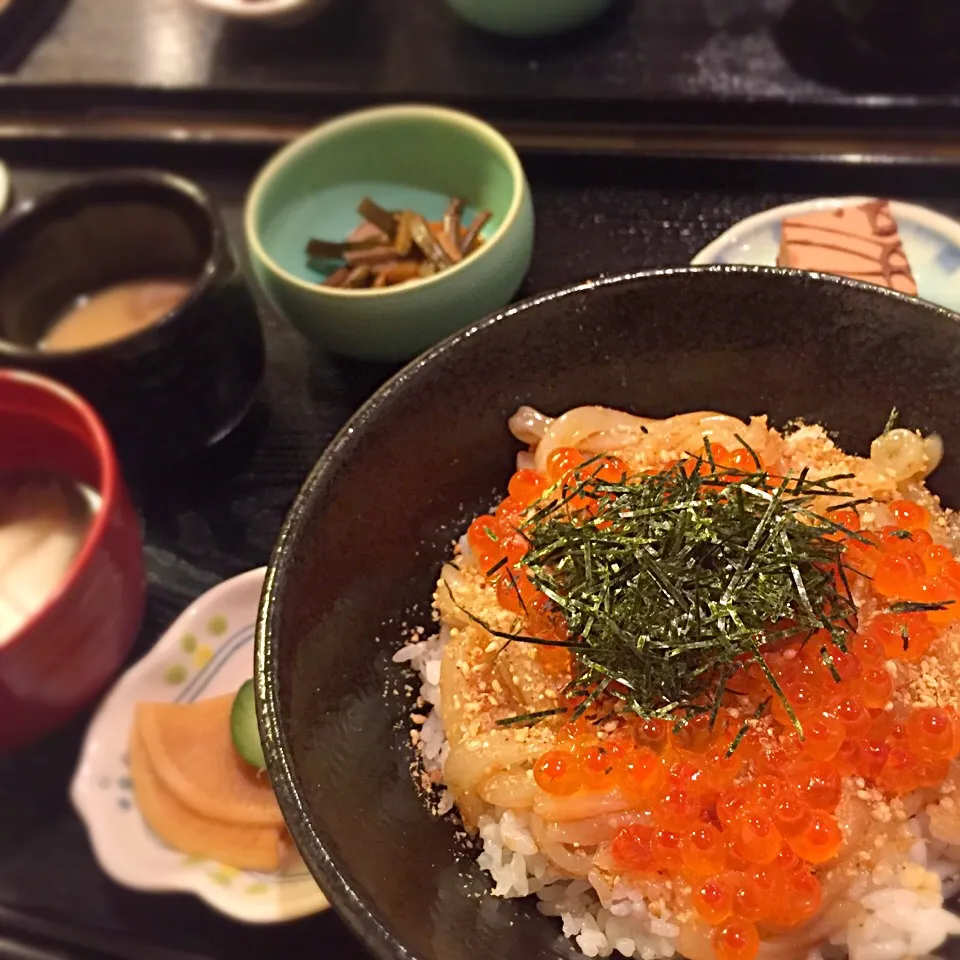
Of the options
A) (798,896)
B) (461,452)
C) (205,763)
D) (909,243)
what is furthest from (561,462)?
(909,243)

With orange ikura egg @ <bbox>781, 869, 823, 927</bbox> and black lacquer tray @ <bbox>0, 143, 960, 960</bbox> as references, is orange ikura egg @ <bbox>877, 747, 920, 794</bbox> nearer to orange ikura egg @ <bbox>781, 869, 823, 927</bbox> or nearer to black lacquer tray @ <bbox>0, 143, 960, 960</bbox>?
orange ikura egg @ <bbox>781, 869, 823, 927</bbox>

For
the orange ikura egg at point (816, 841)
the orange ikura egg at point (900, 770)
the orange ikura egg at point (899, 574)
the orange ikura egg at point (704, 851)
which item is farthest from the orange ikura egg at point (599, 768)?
the orange ikura egg at point (899, 574)

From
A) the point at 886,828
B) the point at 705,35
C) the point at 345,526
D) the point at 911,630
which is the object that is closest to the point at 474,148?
the point at 705,35

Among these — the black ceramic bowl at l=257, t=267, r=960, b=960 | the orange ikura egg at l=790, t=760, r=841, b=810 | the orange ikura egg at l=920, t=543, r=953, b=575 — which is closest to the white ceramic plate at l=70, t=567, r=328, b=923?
the black ceramic bowl at l=257, t=267, r=960, b=960

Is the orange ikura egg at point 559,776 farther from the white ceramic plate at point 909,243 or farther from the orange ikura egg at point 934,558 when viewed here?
the white ceramic plate at point 909,243

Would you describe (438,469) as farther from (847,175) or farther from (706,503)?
(847,175)

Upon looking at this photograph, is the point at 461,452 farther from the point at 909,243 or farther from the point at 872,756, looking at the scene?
the point at 909,243
